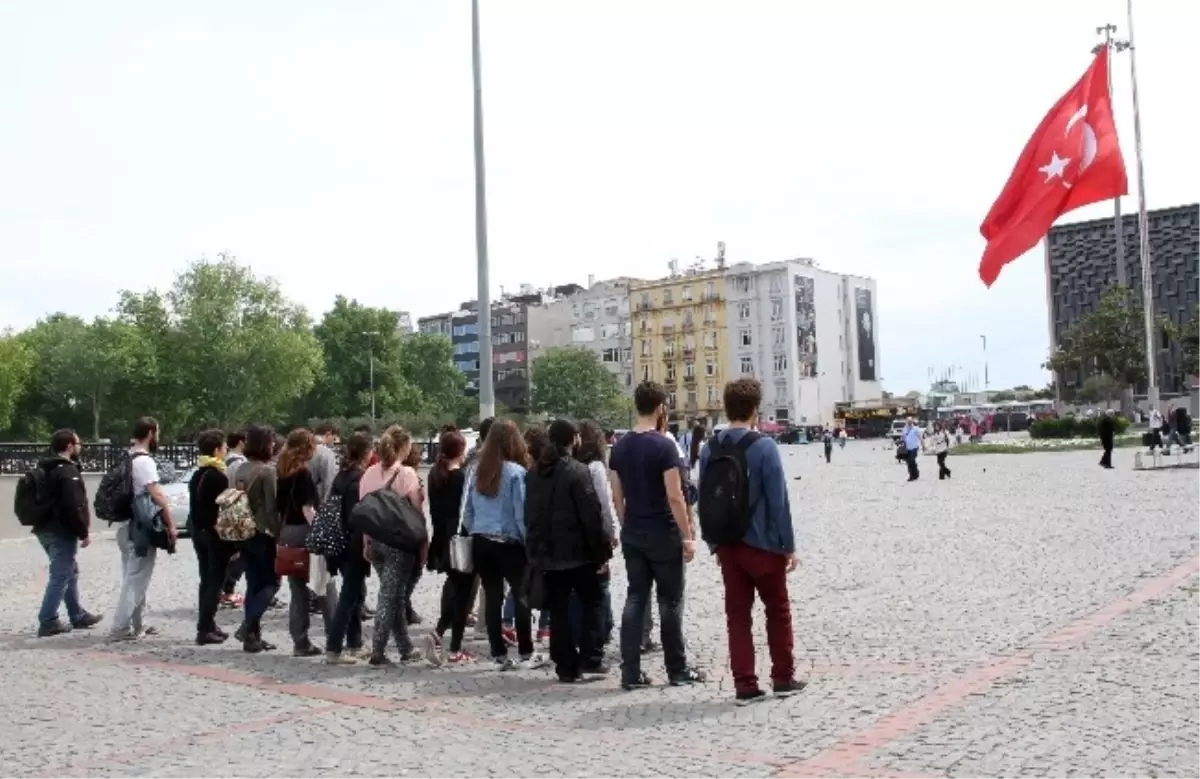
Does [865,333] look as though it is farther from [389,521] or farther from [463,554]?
[389,521]

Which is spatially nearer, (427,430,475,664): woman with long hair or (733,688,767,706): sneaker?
(733,688,767,706): sneaker

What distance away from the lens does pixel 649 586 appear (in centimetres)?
820

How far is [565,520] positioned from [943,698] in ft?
8.56

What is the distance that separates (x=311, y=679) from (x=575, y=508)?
2.36 metres

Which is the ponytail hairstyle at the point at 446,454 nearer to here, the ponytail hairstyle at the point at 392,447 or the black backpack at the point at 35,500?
the ponytail hairstyle at the point at 392,447

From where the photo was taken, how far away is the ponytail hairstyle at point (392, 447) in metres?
9.41

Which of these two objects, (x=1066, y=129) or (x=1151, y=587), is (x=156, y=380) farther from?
(x=1151, y=587)

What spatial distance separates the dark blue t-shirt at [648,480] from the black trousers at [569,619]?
0.62 meters

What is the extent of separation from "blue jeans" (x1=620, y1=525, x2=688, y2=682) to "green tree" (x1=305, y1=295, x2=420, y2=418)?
103m

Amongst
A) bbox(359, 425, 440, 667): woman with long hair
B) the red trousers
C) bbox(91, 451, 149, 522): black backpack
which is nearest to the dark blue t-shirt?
the red trousers

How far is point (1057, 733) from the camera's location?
6434 mm

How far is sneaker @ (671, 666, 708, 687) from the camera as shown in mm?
8234

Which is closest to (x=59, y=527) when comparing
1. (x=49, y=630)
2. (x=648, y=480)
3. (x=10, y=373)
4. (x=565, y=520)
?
(x=49, y=630)

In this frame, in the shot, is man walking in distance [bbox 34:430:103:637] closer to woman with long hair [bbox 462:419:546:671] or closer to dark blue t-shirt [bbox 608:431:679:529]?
woman with long hair [bbox 462:419:546:671]
